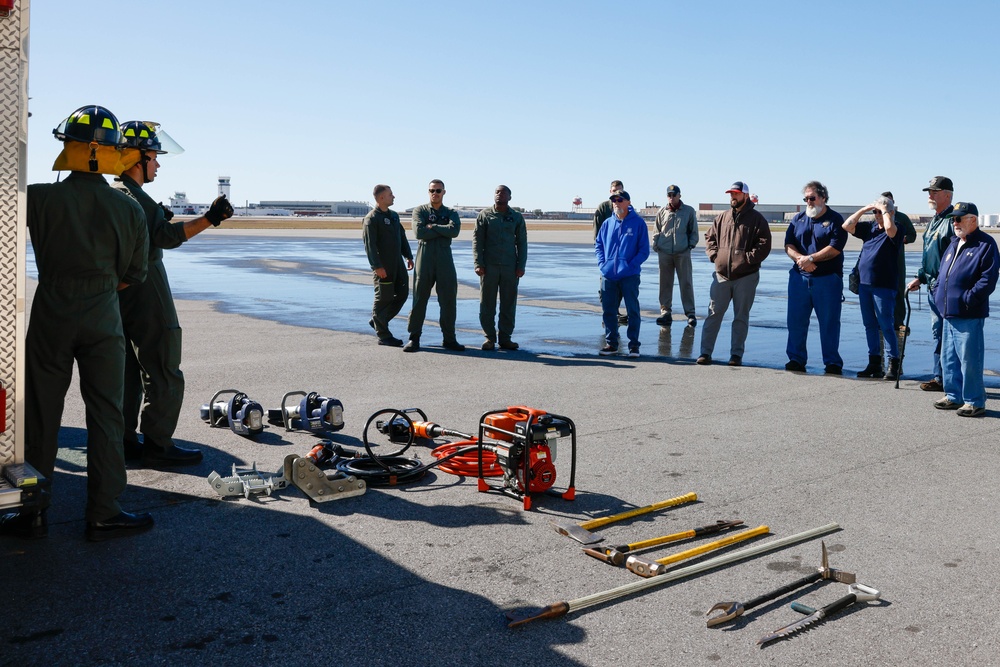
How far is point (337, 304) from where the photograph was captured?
60.2 ft

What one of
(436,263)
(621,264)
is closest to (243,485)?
(436,263)

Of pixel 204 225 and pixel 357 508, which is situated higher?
pixel 204 225

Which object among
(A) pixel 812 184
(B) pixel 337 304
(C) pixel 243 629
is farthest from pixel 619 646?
(B) pixel 337 304

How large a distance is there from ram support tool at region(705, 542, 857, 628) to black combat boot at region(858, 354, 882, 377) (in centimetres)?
637

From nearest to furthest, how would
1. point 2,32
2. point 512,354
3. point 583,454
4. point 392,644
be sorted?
1. point 392,644
2. point 2,32
3. point 583,454
4. point 512,354

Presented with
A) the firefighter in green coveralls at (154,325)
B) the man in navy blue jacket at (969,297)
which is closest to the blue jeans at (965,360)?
the man in navy blue jacket at (969,297)

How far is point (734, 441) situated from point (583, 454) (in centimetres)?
131

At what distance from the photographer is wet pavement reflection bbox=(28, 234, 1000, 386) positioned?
12672 millimetres

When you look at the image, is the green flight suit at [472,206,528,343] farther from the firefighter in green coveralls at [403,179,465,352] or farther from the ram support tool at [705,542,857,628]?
the ram support tool at [705,542,857,628]

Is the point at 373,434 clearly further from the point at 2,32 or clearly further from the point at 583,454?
the point at 2,32

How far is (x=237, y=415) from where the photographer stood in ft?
23.8

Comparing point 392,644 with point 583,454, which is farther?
point 583,454

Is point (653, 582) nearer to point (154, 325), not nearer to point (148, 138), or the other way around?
point (154, 325)

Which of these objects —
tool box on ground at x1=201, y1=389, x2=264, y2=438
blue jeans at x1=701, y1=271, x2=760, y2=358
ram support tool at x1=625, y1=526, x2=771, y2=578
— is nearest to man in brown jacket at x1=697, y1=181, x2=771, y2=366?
blue jeans at x1=701, y1=271, x2=760, y2=358
